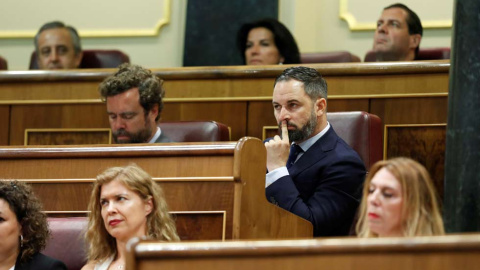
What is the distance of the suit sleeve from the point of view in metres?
1.29

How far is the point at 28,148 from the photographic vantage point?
1.44 metres

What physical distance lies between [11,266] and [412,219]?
60 cm

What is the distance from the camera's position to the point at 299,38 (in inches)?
103

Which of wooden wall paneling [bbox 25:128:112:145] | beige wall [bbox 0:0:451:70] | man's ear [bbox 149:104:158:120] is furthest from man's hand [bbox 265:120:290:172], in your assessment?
beige wall [bbox 0:0:451:70]

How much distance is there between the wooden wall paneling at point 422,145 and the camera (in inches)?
66.4

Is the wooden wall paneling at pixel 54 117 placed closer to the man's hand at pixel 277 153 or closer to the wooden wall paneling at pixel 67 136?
the wooden wall paneling at pixel 67 136

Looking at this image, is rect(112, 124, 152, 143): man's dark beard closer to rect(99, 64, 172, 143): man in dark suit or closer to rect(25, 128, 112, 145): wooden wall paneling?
rect(99, 64, 172, 143): man in dark suit

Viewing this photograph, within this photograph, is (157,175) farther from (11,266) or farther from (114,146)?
(11,266)

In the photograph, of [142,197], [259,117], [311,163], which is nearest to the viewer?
[142,197]

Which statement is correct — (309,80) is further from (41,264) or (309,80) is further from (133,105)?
(41,264)

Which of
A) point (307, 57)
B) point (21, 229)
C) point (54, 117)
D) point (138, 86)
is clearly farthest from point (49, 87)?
point (21, 229)

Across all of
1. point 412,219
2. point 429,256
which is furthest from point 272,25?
point 429,256

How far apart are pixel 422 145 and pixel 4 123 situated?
0.88 m

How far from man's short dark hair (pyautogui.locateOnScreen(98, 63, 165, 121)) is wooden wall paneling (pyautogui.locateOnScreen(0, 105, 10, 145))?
35 centimetres
